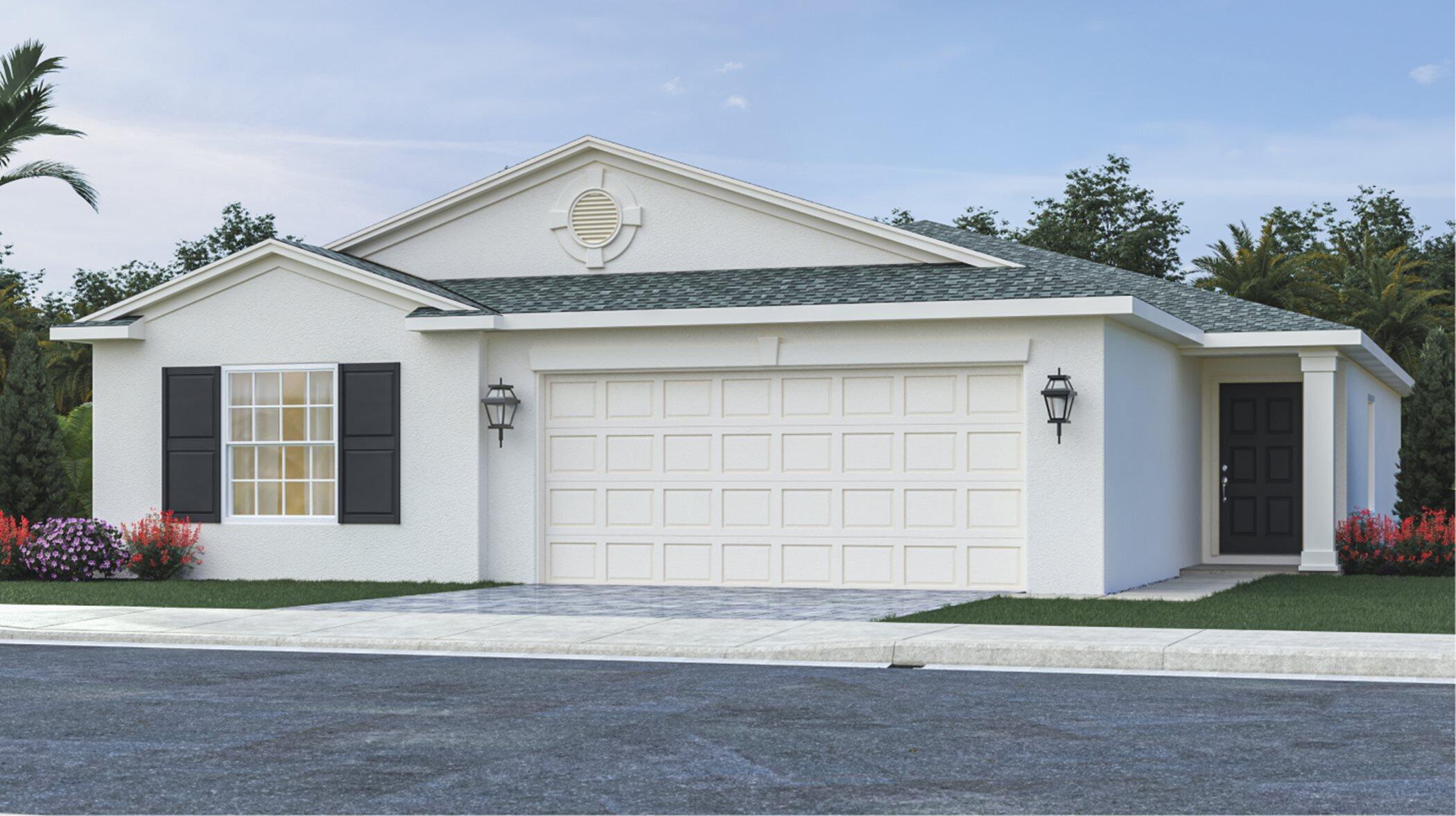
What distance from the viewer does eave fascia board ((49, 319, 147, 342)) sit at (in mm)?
18844

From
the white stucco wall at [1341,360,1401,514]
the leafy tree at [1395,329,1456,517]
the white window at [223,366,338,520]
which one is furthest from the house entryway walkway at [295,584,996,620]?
the leafy tree at [1395,329,1456,517]

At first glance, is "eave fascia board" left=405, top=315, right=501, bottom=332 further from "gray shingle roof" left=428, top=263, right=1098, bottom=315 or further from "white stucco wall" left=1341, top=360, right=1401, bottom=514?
"white stucco wall" left=1341, top=360, right=1401, bottom=514

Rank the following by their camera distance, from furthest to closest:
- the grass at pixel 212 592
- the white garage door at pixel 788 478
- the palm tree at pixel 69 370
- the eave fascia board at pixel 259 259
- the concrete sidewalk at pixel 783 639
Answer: the palm tree at pixel 69 370 < the eave fascia board at pixel 259 259 < the white garage door at pixel 788 478 < the grass at pixel 212 592 < the concrete sidewalk at pixel 783 639

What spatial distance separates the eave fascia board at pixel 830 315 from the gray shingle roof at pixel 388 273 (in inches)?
18.4

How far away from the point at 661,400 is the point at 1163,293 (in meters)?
A: 8.70

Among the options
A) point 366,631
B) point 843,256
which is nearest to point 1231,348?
point 843,256

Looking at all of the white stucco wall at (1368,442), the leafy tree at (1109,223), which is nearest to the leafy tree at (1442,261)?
the leafy tree at (1109,223)

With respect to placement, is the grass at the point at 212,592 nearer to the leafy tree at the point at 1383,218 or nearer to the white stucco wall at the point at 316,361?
the white stucco wall at the point at 316,361

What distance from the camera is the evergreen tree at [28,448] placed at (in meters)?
22.8

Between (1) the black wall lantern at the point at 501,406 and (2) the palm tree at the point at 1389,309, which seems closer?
(1) the black wall lantern at the point at 501,406

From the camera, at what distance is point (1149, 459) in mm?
18312

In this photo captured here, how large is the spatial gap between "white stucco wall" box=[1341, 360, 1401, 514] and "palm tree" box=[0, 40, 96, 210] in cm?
1734

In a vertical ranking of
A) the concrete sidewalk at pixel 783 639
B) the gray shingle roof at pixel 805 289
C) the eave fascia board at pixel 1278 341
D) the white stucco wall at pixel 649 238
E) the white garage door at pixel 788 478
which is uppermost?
the white stucco wall at pixel 649 238

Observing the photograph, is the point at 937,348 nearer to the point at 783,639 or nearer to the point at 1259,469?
the point at 783,639
